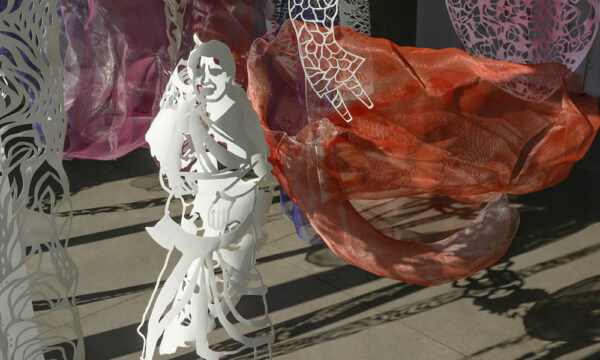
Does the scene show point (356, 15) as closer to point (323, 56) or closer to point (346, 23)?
point (346, 23)

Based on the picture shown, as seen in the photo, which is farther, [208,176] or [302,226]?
[302,226]

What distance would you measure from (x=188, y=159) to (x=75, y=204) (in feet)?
6.91

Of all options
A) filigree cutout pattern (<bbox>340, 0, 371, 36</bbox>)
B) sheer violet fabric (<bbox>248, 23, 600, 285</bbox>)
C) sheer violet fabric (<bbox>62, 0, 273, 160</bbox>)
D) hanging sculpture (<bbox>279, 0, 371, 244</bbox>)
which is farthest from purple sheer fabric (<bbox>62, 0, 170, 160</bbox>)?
filigree cutout pattern (<bbox>340, 0, 371, 36</bbox>)

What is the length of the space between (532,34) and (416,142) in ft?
4.20

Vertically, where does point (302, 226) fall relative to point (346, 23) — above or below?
below

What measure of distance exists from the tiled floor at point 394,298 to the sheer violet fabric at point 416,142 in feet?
0.60

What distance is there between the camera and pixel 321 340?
260 centimetres

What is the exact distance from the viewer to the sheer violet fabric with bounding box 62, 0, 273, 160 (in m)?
3.85

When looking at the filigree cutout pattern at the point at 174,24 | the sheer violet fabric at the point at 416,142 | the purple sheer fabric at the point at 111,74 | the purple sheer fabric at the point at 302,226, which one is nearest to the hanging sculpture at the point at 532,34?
the sheer violet fabric at the point at 416,142

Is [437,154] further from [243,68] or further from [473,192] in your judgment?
[243,68]

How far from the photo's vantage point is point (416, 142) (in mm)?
2934

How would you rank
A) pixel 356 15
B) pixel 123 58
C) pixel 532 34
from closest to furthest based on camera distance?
pixel 356 15 < pixel 532 34 < pixel 123 58

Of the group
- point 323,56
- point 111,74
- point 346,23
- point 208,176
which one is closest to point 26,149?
point 208,176

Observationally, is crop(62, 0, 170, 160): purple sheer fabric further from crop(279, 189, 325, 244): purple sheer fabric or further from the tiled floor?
crop(279, 189, 325, 244): purple sheer fabric
